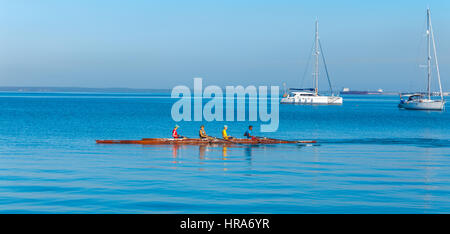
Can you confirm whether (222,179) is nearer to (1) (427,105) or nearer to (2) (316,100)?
(1) (427,105)

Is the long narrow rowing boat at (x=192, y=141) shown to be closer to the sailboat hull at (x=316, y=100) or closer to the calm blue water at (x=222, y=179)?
the calm blue water at (x=222, y=179)

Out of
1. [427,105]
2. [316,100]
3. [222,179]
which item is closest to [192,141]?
[222,179]

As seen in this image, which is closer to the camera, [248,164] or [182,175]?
[182,175]

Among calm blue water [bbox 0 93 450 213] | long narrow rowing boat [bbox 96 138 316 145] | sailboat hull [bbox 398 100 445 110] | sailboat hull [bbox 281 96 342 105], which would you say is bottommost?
calm blue water [bbox 0 93 450 213]

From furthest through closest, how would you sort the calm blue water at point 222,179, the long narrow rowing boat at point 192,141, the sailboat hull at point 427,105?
the sailboat hull at point 427,105 < the long narrow rowing boat at point 192,141 < the calm blue water at point 222,179

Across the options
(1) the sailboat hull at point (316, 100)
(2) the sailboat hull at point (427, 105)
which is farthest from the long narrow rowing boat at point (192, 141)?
(1) the sailboat hull at point (316, 100)

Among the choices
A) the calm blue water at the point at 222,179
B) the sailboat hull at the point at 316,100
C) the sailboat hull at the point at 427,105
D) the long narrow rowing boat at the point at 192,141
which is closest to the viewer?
the calm blue water at the point at 222,179

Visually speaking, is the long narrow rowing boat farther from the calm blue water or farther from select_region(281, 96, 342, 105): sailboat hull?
select_region(281, 96, 342, 105): sailboat hull

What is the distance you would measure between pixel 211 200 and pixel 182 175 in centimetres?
597

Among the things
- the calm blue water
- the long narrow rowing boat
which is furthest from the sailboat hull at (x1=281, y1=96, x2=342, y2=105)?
the long narrow rowing boat

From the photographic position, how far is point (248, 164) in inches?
1188
